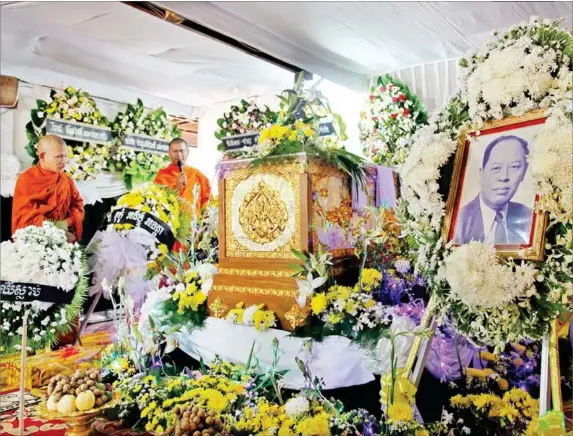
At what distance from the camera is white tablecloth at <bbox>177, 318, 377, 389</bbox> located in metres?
2.30

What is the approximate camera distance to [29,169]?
4.37 metres

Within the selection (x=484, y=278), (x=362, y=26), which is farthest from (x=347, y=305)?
(x=362, y=26)

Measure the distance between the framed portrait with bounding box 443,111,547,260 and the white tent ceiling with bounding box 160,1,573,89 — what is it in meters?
1.75

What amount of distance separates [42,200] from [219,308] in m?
2.45

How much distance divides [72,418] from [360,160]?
1948 mm

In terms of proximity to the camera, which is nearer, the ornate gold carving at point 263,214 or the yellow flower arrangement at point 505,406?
the yellow flower arrangement at point 505,406

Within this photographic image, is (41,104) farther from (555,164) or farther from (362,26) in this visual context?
(555,164)

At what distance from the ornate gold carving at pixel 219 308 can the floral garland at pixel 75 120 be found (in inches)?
114

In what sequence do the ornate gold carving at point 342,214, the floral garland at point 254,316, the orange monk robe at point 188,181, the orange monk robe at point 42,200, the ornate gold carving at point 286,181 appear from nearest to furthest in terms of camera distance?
the floral garland at point 254,316, the ornate gold carving at point 286,181, the ornate gold carving at point 342,214, the orange monk robe at point 42,200, the orange monk robe at point 188,181

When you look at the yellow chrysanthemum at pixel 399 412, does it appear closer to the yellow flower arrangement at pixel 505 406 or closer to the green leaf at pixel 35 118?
the yellow flower arrangement at pixel 505 406

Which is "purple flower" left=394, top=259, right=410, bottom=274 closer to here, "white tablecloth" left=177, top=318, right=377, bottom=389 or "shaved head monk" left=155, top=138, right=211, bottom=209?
"white tablecloth" left=177, top=318, right=377, bottom=389

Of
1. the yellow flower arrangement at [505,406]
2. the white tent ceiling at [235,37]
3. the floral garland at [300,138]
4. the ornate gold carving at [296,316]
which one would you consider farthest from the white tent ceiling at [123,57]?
the yellow flower arrangement at [505,406]

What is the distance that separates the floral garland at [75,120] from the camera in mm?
4715

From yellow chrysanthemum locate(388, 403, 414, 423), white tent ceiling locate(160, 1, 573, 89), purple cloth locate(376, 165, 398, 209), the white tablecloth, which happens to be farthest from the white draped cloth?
white tent ceiling locate(160, 1, 573, 89)
